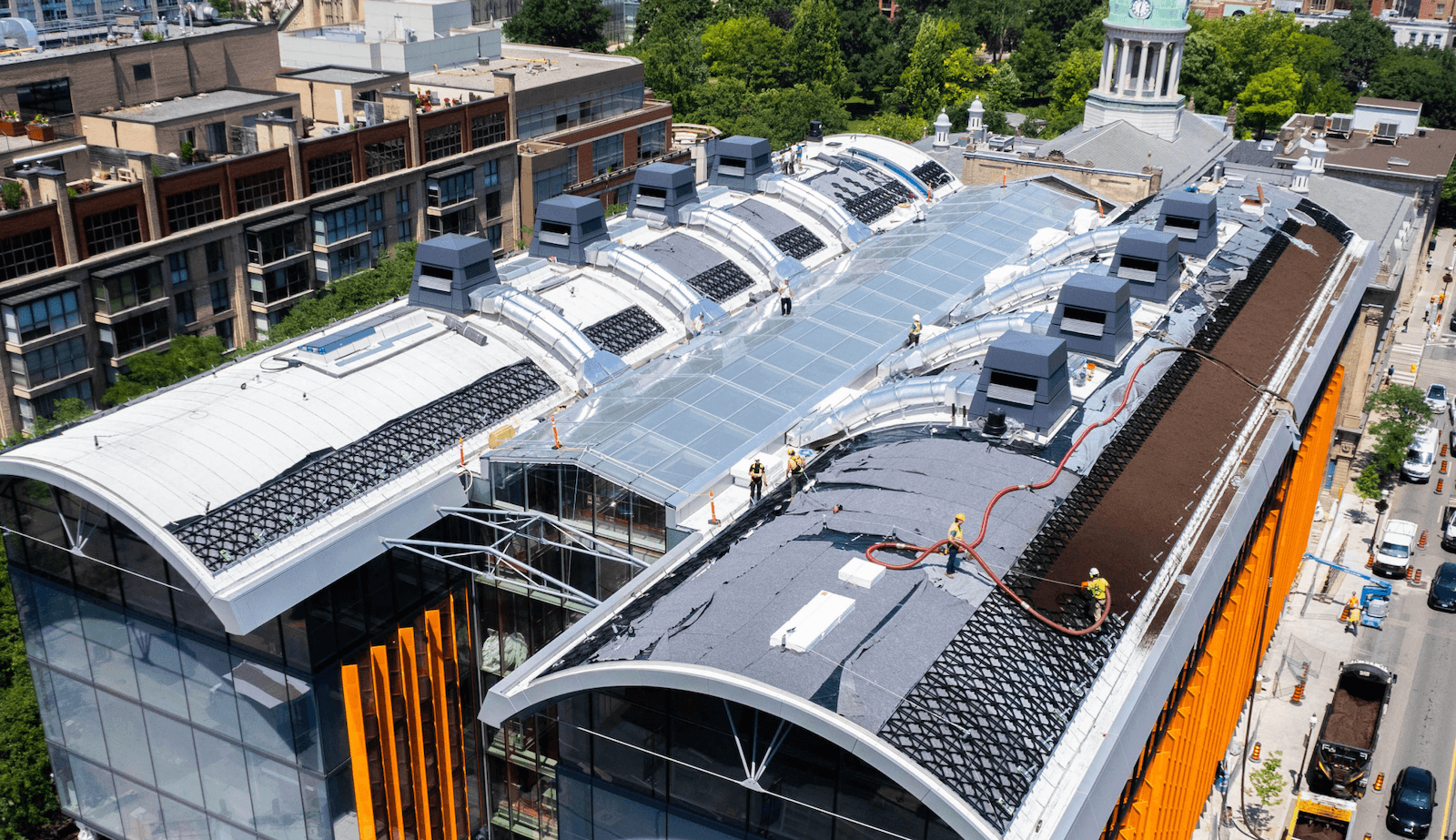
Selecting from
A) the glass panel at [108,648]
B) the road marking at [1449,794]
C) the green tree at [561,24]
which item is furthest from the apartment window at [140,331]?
the green tree at [561,24]

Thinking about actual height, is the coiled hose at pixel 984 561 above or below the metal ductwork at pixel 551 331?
below

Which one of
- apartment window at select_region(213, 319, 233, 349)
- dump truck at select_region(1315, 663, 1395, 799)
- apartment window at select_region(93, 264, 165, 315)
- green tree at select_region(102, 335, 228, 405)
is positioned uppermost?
apartment window at select_region(93, 264, 165, 315)

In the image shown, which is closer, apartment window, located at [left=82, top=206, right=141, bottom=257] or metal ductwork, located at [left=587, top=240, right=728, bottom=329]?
metal ductwork, located at [left=587, top=240, right=728, bottom=329]

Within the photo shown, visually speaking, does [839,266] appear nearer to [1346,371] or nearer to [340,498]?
[340,498]

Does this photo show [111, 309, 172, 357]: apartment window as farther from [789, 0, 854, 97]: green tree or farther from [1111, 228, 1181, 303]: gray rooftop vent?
[789, 0, 854, 97]: green tree

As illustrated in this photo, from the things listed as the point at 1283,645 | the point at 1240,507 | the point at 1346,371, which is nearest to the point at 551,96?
the point at 1346,371

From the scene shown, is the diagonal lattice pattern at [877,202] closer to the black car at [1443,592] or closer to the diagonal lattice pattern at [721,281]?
the diagonal lattice pattern at [721,281]

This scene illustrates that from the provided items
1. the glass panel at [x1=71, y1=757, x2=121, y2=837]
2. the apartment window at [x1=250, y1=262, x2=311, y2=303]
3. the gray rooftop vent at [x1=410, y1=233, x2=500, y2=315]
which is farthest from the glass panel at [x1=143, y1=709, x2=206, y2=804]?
the apartment window at [x1=250, y1=262, x2=311, y2=303]

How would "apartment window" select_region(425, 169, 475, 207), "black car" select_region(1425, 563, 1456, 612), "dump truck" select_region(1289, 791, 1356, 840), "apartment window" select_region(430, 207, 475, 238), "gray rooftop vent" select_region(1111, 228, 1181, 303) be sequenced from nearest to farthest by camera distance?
"dump truck" select_region(1289, 791, 1356, 840) < "gray rooftop vent" select_region(1111, 228, 1181, 303) < "black car" select_region(1425, 563, 1456, 612) < "apartment window" select_region(425, 169, 475, 207) < "apartment window" select_region(430, 207, 475, 238)
